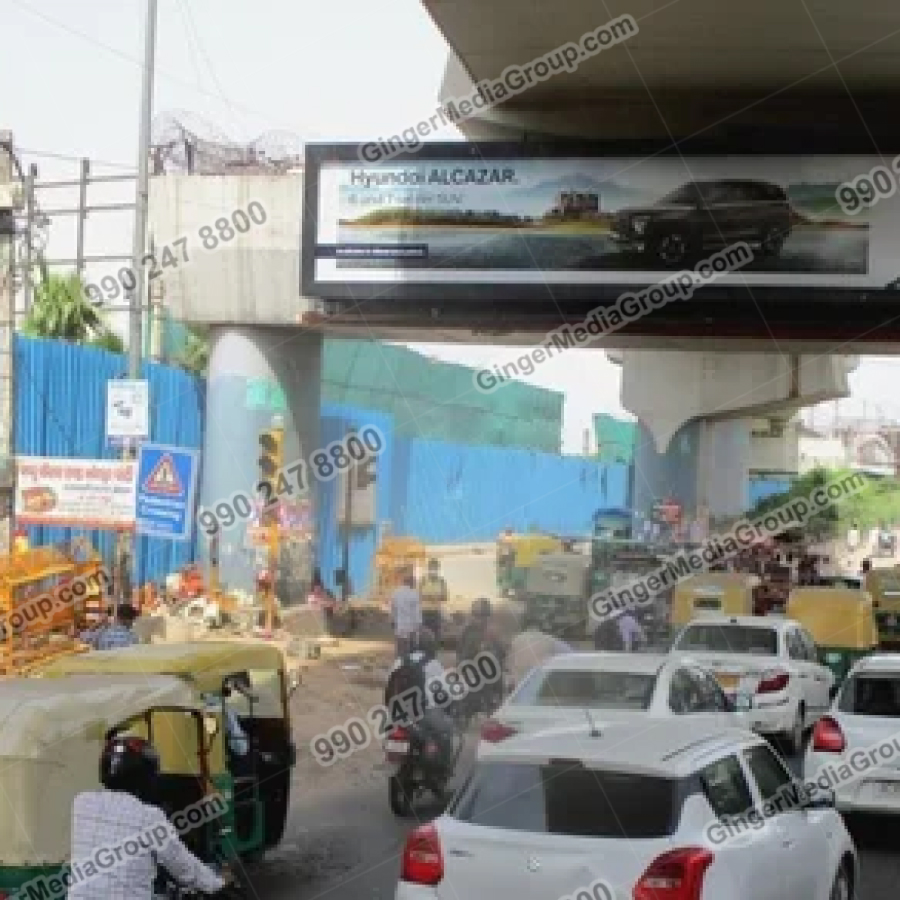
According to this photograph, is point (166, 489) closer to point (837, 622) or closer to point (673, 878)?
point (837, 622)

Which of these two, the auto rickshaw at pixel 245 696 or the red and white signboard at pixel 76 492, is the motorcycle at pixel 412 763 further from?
the red and white signboard at pixel 76 492

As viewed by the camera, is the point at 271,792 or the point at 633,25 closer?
the point at 271,792

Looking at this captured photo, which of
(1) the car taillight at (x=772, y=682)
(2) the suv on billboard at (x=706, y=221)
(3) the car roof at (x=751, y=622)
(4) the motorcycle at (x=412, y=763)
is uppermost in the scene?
(2) the suv on billboard at (x=706, y=221)

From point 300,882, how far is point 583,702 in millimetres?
2828

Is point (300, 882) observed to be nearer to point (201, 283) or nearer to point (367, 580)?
point (201, 283)

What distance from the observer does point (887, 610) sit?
25.5 metres

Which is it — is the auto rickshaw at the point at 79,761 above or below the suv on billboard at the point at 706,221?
below

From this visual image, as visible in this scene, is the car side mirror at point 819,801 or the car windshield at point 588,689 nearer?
the car side mirror at point 819,801

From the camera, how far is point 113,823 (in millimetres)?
5223

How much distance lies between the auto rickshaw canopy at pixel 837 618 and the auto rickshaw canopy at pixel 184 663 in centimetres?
1220

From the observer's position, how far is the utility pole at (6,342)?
16.4 meters

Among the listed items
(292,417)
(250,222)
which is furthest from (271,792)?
(292,417)

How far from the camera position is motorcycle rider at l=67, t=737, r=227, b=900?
17.1ft

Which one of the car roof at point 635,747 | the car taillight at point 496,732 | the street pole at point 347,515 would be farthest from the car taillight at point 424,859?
the street pole at point 347,515
